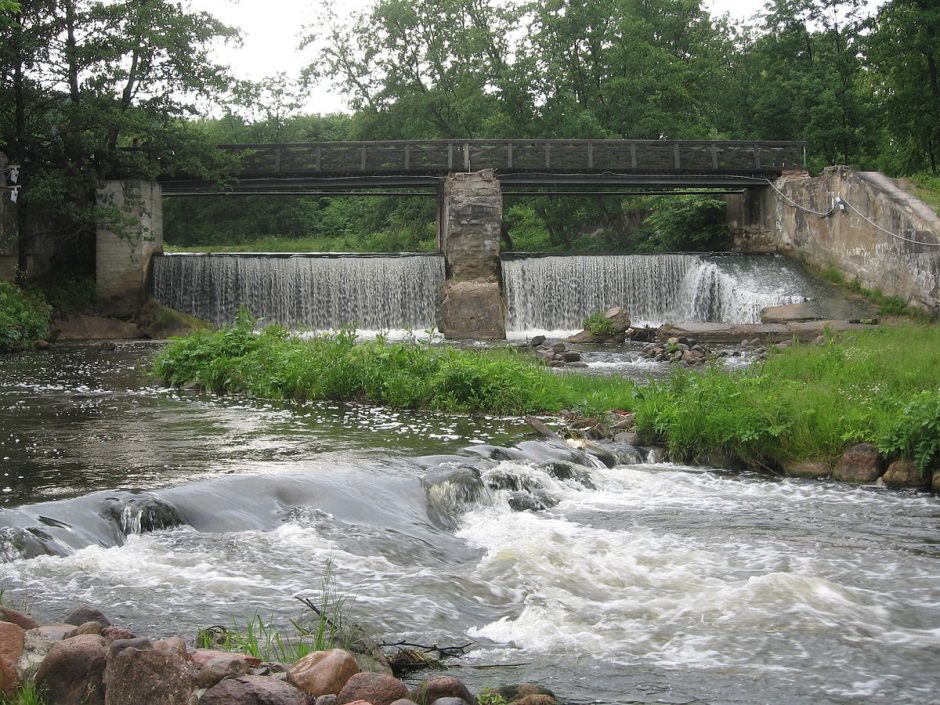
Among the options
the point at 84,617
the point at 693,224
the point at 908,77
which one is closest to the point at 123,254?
the point at 693,224

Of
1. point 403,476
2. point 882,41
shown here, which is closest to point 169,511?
point 403,476

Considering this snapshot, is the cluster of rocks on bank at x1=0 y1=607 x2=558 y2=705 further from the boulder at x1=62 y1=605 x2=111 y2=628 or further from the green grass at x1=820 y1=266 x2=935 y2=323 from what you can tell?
the green grass at x1=820 y1=266 x2=935 y2=323

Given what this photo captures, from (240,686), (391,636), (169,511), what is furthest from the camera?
(169,511)

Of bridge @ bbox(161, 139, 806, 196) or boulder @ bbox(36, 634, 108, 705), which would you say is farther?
bridge @ bbox(161, 139, 806, 196)

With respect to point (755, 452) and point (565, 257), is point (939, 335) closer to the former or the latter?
point (755, 452)

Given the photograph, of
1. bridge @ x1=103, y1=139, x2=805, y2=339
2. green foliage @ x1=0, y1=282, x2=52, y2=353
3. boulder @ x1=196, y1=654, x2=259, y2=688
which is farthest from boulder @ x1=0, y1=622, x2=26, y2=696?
bridge @ x1=103, y1=139, x2=805, y2=339

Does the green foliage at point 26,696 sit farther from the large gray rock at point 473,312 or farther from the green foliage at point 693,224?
the green foliage at point 693,224

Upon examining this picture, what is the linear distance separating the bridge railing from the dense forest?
223 centimetres

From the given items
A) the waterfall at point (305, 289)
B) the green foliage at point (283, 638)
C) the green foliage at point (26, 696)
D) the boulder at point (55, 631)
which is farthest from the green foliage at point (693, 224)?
the green foliage at point (26, 696)

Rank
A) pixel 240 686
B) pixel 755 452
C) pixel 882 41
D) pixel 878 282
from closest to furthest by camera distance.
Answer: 1. pixel 240 686
2. pixel 755 452
3. pixel 878 282
4. pixel 882 41

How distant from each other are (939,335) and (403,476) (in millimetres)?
9810

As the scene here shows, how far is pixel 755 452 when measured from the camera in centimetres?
978

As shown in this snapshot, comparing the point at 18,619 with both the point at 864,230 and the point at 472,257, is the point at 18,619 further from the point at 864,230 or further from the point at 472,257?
the point at 864,230

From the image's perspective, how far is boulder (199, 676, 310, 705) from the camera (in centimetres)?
359
